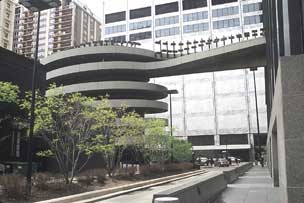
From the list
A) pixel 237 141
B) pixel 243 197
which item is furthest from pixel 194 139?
pixel 243 197

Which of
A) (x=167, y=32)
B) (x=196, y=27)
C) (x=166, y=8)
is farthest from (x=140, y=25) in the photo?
(x=196, y=27)

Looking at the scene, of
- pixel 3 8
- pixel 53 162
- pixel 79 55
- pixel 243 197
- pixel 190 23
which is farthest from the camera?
pixel 3 8

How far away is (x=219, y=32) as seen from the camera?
9638 cm

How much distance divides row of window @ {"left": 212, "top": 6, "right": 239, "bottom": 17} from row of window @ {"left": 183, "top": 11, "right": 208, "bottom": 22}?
7.89 feet

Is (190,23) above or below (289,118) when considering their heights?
above

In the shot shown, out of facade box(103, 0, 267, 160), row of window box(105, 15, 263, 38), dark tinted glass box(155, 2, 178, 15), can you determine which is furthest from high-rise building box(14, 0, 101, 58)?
facade box(103, 0, 267, 160)

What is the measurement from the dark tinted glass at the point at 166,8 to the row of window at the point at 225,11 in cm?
1169

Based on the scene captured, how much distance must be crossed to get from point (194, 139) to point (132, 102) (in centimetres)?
2484

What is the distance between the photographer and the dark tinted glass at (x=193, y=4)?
9939 cm

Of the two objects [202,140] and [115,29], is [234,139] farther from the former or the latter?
[115,29]

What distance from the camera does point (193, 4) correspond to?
100875 millimetres

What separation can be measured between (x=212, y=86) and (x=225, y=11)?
20.4m

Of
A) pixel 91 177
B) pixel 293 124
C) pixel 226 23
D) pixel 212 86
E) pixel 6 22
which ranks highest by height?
pixel 6 22

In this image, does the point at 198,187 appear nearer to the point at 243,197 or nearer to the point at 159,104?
the point at 243,197
